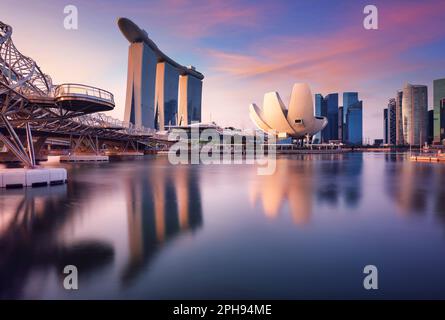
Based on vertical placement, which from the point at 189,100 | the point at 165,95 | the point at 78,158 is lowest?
the point at 78,158

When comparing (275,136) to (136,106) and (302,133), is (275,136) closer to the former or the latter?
(302,133)

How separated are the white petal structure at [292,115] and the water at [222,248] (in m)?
75.4

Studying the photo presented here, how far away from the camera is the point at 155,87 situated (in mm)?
128250

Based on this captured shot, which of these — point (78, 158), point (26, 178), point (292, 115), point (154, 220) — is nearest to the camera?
point (154, 220)

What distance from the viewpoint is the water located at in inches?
155

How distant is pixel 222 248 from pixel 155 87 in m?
132

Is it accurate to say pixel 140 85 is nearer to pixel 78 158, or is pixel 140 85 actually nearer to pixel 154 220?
pixel 78 158

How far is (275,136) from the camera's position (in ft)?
312

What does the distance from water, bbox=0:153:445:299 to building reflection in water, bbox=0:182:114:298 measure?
0.07ft

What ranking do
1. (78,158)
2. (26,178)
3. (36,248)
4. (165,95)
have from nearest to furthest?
(36,248)
(26,178)
(78,158)
(165,95)

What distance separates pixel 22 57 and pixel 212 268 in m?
26.1

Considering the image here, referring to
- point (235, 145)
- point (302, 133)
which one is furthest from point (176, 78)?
point (302, 133)

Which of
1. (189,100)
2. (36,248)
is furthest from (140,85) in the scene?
(36,248)

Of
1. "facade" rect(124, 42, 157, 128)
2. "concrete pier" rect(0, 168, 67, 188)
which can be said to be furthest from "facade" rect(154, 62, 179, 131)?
"concrete pier" rect(0, 168, 67, 188)
